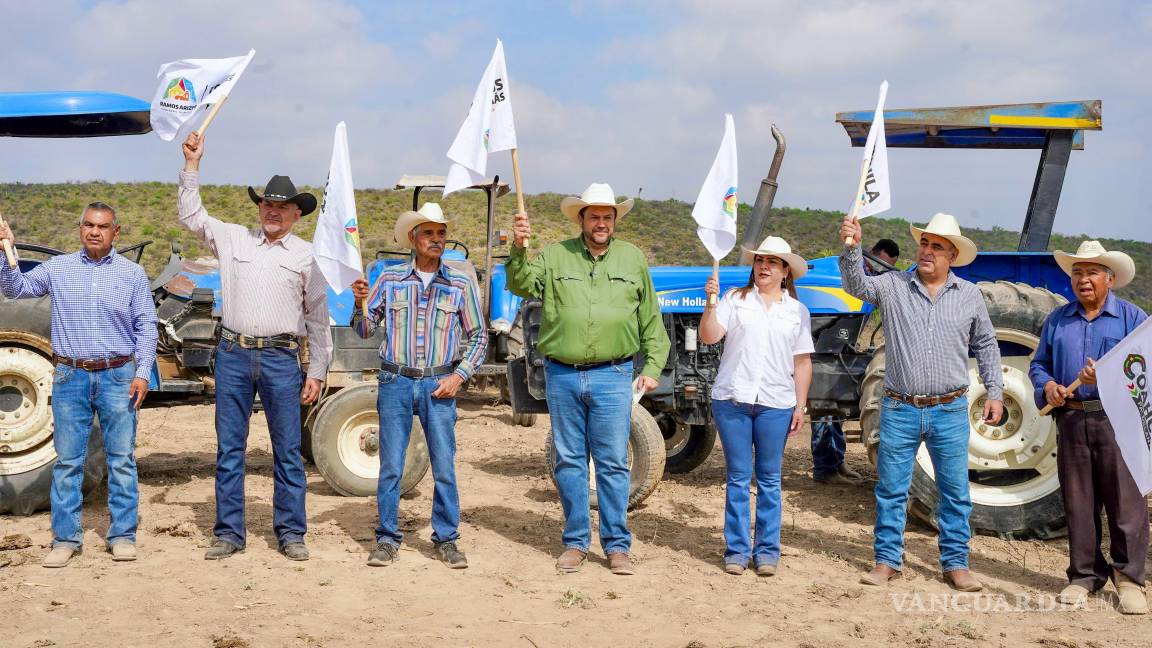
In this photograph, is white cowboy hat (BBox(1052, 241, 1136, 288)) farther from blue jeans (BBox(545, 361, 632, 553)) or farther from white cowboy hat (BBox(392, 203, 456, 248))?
white cowboy hat (BBox(392, 203, 456, 248))

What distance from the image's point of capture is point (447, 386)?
5402mm

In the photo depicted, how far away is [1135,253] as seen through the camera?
1607 inches

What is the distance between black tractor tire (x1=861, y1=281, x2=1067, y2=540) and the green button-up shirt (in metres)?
1.54

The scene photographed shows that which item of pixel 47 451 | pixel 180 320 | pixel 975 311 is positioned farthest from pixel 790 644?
pixel 180 320

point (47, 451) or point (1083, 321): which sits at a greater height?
point (1083, 321)

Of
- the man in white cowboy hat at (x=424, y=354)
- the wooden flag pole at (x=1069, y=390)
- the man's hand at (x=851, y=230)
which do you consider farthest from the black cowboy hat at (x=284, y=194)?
the wooden flag pole at (x=1069, y=390)

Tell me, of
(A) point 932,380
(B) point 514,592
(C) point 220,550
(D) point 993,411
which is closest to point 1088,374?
(D) point 993,411

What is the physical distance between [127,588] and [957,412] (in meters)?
4.05

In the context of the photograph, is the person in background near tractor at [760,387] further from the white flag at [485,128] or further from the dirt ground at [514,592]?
the white flag at [485,128]

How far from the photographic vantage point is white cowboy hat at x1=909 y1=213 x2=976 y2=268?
5.32 m

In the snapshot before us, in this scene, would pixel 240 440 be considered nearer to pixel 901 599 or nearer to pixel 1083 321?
pixel 901 599

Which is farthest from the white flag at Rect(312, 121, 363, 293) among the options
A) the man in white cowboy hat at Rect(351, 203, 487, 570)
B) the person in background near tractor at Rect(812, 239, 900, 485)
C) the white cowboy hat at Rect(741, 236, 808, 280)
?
the person in background near tractor at Rect(812, 239, 900, 485)

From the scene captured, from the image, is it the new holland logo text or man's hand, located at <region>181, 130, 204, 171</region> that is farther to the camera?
man's hand, located at <region>181, 130, 204, 171</region>

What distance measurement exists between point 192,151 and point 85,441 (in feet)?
5.20
